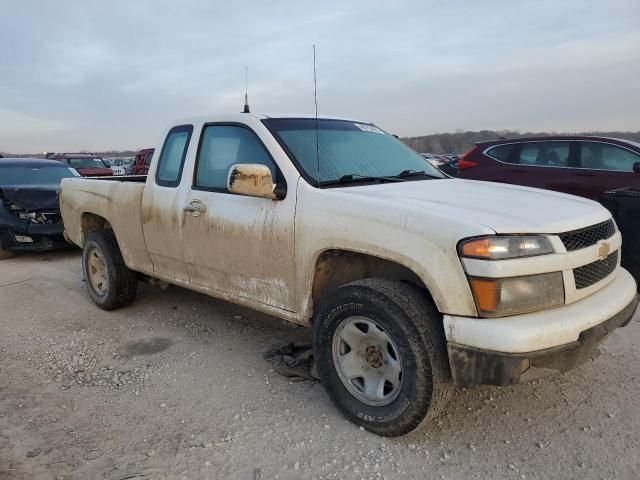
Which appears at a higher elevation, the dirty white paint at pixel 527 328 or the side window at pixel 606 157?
the side window at pixel 606 157

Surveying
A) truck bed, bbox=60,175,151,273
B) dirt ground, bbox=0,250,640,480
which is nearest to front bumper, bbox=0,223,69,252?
truck bed, bbox=60,175,151,273

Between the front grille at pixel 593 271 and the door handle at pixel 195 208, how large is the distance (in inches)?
99.1

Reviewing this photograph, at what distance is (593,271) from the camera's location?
2.79m

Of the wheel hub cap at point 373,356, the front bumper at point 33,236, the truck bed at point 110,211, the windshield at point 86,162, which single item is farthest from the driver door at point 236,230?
the windshield at point 86,162

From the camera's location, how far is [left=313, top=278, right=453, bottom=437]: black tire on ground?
8.54ft

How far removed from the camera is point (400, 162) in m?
3.96

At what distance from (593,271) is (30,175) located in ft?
30.1

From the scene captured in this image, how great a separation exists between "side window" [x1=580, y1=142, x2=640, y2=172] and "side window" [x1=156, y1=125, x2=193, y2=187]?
5.48m

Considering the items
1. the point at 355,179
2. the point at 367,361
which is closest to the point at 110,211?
the point at 355,179

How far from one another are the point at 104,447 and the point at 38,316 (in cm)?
277

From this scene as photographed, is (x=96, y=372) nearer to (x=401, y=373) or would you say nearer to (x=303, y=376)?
(x=303, y=376)

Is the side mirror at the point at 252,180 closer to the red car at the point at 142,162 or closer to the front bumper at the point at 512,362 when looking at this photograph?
the front bumper at the point at 512,362

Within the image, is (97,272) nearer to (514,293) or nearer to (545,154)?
(514,293)

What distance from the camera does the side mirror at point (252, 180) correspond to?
3.17 meters
